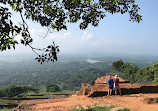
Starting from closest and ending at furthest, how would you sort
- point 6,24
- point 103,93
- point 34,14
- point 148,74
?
point 6,24, point 34,14, point 103,93, point 148,74

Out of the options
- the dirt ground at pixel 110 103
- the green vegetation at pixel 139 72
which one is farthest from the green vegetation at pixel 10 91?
the dirt ground at pixel 110 103

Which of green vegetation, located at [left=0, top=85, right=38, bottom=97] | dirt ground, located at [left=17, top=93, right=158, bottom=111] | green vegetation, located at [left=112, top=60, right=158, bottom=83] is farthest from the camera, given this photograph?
green vegetation, located at [left=0, top=85, right=38, bottom=97]

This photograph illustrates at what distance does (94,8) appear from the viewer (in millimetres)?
5055

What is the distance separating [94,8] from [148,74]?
36536mm

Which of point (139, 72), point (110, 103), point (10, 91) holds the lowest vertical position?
point (10, 91)

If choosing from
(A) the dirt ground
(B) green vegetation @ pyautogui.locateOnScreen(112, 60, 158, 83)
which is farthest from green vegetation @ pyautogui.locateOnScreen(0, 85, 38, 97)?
(A) the dirt ground

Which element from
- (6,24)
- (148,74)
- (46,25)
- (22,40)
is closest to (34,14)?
(46,25)

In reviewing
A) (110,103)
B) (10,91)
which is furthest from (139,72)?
(10,91)

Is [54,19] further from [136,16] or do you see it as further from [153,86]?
[153,86]

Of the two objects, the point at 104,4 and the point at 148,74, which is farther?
the point at 148,74

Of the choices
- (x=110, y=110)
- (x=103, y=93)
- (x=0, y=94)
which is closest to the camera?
(x=110, y=110)

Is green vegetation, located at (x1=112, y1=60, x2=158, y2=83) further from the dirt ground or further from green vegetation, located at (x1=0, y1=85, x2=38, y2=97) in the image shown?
green vegetation, located at (x1=0, y1=85, x2=38, y2=97)

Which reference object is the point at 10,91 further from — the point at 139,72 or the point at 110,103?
the point at 110,103

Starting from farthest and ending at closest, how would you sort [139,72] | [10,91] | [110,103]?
1. [10,91]
2. [139,72]
3. [110,103]
